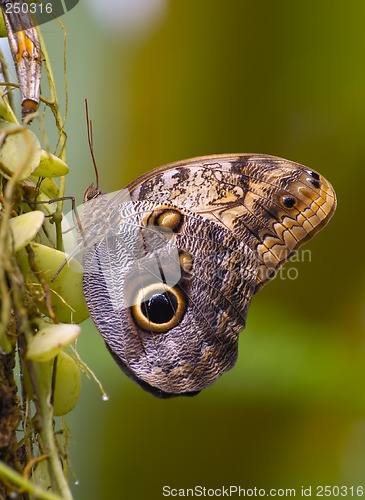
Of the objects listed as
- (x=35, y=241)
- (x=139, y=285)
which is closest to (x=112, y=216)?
(x=139, y=285)

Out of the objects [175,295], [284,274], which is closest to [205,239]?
[175,295]

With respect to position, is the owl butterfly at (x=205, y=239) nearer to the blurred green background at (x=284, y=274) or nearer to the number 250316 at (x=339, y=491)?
the blurred green background at (x=284, y=274)

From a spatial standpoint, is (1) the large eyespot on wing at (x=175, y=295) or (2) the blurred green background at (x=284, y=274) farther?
(2) the blurred green background at (x=284, y=274)

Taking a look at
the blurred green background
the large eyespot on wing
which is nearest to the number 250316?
the blurred green background

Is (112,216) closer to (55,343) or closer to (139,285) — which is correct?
(139,285)

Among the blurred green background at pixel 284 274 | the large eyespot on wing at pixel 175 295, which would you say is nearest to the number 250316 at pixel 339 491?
the blurred green background at pixel 284 274

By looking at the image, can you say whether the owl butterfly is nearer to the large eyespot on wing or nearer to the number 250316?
the large eyespot on wing
